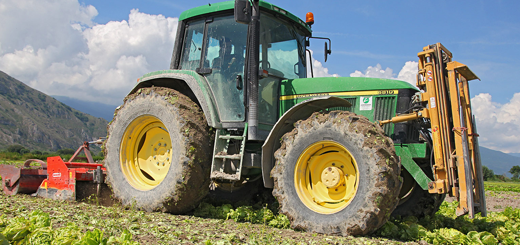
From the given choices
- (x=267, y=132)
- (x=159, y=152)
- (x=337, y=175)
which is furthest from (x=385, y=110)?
(x=159, y=152)

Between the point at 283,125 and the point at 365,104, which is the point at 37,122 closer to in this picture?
the point at 283,125

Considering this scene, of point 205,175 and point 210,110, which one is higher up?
point 210,110

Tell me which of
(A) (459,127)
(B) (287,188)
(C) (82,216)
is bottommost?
(C) (82,216)

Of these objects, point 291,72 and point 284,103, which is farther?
point 291,72

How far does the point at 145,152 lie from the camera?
6039 mm

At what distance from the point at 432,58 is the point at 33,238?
4517 millimetres

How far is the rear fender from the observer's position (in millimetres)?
5234

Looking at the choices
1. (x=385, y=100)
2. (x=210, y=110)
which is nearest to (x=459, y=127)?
(x=385, y=100)

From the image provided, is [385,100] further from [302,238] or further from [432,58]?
[302,238]

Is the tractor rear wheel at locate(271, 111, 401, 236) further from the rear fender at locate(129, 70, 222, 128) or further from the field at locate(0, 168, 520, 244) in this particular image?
the rear fender at locate(129, 70, 222, 128)

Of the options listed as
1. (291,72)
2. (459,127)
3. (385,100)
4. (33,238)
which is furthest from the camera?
(291,72)

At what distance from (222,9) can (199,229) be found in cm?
320

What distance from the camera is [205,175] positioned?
16.9 ft

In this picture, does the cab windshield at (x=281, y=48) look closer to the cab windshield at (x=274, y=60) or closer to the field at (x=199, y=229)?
the cab windshield at (x=274, y=60)
